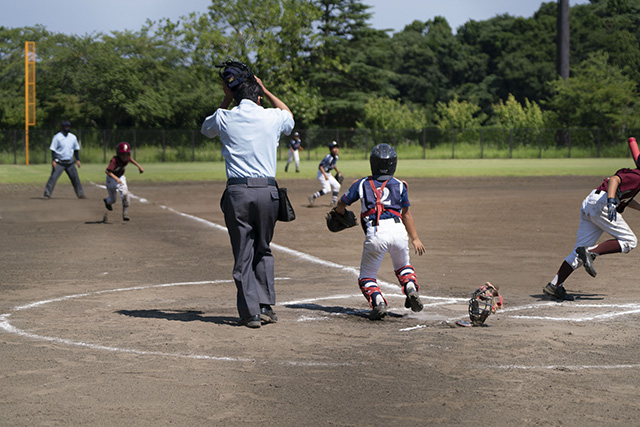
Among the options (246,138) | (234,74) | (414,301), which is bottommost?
(414,301)

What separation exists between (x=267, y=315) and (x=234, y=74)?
2.26 m

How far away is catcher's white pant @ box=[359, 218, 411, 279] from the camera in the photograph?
7996 millimetres

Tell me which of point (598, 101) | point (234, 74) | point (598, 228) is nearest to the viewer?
point (234, 74)

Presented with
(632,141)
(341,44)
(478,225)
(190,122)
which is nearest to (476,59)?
(341,44)

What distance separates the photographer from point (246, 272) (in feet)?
25.3

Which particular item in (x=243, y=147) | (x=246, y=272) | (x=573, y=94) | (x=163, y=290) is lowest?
(x=163, y=290)

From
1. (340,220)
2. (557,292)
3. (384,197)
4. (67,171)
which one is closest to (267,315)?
(340,220)

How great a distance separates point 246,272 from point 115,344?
1.34m

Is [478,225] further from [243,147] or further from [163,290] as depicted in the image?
[243,147]

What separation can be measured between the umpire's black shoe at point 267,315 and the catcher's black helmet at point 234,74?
2.08m

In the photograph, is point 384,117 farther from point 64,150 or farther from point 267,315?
point 267,315

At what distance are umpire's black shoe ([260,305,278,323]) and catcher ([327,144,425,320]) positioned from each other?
900 mm

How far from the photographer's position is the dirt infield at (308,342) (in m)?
5.29

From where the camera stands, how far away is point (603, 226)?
9.54m
